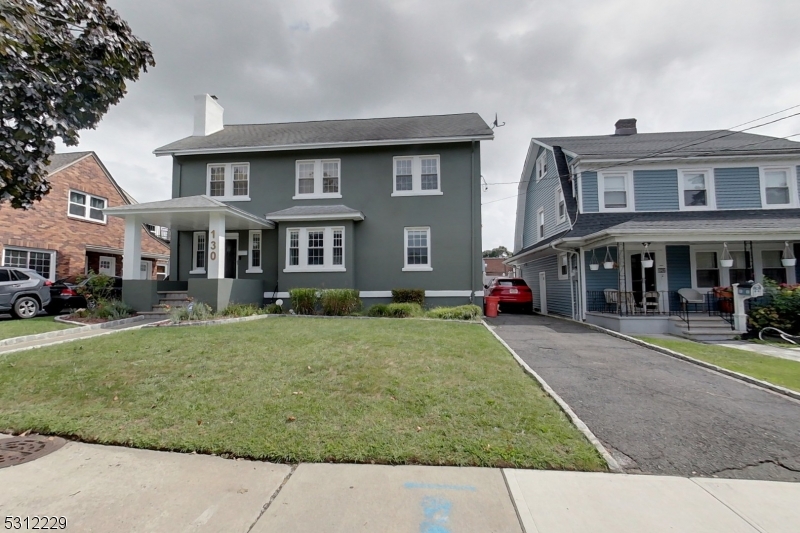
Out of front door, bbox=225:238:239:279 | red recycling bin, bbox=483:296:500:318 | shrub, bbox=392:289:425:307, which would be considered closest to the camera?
shrub, bbox=392:289:425:307

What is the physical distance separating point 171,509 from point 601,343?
29.7 feet

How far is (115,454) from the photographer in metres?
3.28

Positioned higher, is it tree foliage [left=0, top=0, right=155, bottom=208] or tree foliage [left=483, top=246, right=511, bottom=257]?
tree foliage [left=483, top=246, right=511, bottom=257]

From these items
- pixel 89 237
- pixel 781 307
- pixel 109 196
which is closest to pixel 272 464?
pixel 781 307

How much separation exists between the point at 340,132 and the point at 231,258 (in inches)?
281

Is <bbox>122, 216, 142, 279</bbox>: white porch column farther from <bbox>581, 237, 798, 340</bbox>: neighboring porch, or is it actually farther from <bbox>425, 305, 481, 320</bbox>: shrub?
<bbox>581, 237, 798, 340</bbox>: neighboring porch

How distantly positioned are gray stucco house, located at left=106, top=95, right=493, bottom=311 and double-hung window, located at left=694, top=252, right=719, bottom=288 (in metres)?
7.69

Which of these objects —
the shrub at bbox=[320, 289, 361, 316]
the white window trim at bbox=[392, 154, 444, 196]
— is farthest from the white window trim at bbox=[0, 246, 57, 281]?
the white window trim at bbox=[392, 154, 444, 196]

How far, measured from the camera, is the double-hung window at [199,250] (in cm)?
1487

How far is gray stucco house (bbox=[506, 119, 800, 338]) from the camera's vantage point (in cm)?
1098

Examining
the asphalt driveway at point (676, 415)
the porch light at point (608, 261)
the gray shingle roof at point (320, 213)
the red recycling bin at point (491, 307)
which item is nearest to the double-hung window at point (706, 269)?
the porch light at point (608, 261)

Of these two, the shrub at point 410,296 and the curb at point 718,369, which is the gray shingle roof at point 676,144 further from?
the shrub at point 410,296

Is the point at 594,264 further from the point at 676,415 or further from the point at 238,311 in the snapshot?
the point at 238,311

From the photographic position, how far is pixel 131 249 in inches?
477
